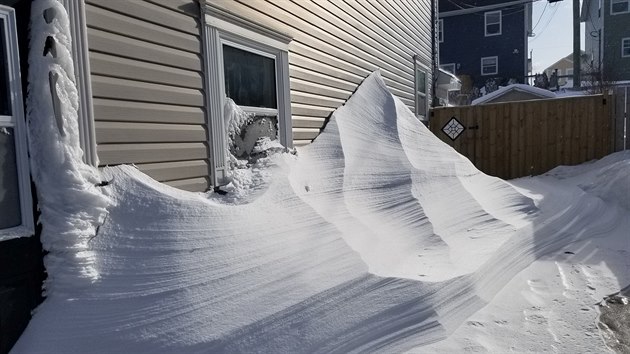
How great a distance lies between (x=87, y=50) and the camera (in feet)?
9.15

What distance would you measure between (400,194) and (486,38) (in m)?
22.6

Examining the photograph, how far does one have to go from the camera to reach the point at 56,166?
2.55 meters

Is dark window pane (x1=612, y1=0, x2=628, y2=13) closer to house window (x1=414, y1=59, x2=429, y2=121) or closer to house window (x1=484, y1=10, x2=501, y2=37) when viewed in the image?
house window (x1=484, y1=10, x2=501, y2=37)

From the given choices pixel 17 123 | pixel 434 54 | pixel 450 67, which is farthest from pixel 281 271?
pixel 450 67

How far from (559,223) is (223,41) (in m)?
4.36

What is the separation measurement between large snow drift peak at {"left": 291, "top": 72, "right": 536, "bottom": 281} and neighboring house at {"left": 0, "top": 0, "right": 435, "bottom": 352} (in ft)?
1.64

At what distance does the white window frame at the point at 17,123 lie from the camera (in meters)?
2.42

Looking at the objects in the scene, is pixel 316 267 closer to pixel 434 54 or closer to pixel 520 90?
pixel 434 54

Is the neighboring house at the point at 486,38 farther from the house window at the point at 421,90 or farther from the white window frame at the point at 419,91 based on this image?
the house window at the point at 421,90

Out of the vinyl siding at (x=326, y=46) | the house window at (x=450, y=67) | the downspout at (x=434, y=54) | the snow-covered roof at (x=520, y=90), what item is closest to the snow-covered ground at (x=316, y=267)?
the vinyl siding at (x=326, y=46)

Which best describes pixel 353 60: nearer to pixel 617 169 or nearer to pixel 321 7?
pixel 321 7

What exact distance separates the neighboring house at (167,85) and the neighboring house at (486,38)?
20770 millimetres

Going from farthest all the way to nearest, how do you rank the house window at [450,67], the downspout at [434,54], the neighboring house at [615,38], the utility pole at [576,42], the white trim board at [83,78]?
the utility pole at [576,42] → the house window at [450,67] → the neighboring house at [615,38] → the downspout at [434,54] → the white trim board at [83,78]

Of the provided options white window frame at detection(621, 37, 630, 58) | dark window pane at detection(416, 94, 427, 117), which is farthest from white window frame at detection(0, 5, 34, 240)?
white window frame at detection(621, 37, 630, 58)
